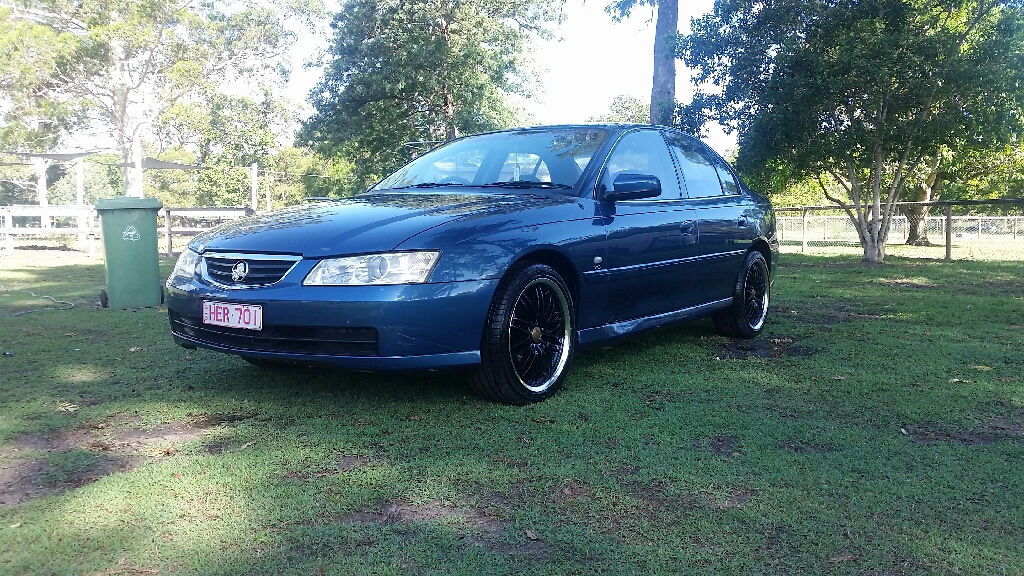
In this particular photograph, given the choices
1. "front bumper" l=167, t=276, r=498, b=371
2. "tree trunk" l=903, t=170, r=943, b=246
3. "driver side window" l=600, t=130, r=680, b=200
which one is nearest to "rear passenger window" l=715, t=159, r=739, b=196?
"driver side window" l=600, t=130, r=680, b=200

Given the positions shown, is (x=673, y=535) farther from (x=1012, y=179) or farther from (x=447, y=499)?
(x=1012, y=179)

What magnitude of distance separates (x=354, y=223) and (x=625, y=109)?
3382 inches

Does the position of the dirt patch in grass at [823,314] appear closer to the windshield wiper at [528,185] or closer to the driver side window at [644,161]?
the driver side window at [644,161]

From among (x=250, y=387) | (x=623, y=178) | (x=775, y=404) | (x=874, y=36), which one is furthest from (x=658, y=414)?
(x=874, y=36)

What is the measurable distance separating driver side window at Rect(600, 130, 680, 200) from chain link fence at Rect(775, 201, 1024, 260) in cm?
1296

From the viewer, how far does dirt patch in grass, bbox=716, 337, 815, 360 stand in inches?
218

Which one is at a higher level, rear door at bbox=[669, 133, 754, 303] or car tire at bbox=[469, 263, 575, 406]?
rear door at bbox=[669, 133, 754, 303]

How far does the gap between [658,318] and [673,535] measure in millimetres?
2637

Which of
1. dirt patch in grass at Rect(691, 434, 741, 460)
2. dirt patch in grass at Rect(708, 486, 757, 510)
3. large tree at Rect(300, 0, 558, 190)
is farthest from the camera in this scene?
large tree at Rect(300, 0, 558, 190)

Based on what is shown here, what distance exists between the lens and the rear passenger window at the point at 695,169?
5594 mm

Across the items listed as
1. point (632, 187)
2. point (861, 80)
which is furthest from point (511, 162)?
point (861, 80)

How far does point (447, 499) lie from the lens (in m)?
2.80

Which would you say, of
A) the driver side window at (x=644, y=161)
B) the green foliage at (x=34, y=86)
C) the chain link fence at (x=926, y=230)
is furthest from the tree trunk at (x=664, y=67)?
the green foliage at (x=34, y=86)

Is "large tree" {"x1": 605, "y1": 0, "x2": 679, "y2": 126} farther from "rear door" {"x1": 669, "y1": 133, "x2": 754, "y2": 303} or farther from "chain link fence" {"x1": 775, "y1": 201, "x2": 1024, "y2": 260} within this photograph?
"rear door" {"x1": 669, "y1": 133, "x2": 754, "y2": 303}
